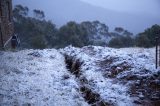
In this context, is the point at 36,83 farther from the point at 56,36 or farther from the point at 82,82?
the point at 56,36

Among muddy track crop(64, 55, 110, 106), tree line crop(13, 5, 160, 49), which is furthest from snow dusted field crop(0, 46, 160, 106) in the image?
tree line crop(13, 5, 160, 49)

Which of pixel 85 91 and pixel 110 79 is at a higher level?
pixel 110 79

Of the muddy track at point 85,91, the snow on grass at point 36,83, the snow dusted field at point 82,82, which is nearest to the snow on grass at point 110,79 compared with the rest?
the snow dusted field at point 82,82

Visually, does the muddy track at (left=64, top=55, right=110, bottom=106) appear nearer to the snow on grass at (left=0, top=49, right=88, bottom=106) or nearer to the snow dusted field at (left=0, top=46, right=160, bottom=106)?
the snow dusted field at (left=0, top=46, right=160, bottom=106)

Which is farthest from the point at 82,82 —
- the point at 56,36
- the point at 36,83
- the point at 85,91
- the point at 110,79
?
the point at 56,36

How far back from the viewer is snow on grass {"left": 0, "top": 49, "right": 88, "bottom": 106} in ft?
21.1

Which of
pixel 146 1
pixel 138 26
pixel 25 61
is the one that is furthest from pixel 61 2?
pixel 25 61

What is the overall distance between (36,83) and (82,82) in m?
1.47

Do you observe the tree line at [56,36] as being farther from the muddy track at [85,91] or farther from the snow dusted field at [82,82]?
the snow dusted field at [82,82]

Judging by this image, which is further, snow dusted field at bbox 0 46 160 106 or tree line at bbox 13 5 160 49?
tree line at bbox 13 5 160 49

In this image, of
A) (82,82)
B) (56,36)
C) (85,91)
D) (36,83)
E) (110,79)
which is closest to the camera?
(85,91)

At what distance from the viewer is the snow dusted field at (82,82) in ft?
20.8

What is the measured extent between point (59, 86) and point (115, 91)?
6.09 feet

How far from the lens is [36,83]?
7.87 meters
